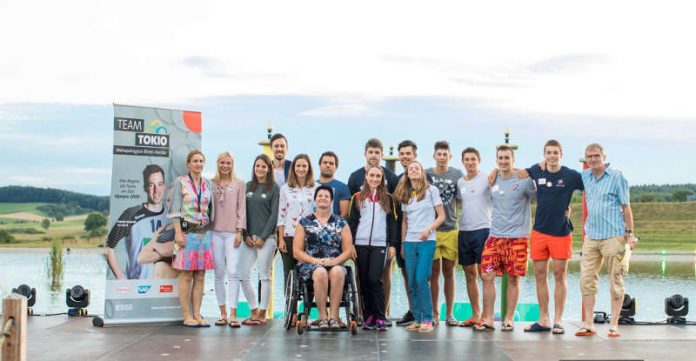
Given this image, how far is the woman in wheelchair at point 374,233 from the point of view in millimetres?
6781

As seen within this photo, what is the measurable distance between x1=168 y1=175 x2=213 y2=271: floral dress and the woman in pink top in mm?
73

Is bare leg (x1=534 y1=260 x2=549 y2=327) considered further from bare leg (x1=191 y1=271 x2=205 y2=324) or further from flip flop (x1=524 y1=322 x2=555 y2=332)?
bare leg (x1=191 y1=271 x2=205 y2=324)

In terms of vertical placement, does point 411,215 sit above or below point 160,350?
above

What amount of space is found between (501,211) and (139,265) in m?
3.40

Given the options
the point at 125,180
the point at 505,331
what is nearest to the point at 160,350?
the point at 125,180

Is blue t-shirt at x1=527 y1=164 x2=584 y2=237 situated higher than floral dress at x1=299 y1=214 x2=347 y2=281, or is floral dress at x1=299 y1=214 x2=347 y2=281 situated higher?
blue t-shirt at x1=527 y1=164 x2=584 y2=237

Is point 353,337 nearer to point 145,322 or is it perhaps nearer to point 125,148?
point 145,322

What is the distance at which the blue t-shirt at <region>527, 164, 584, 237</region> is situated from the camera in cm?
665

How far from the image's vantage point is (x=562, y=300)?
22.6ft

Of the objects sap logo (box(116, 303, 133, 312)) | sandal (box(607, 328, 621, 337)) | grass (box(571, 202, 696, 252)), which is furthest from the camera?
grass (box(571, 202, 696, 252))

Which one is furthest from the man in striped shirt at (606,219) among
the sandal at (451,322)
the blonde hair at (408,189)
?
the blonde hair at (408,189)

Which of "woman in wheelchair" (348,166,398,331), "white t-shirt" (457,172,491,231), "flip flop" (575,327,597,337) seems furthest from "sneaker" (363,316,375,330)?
"flip flop" (575,327,597,337)

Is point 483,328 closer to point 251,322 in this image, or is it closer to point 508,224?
point 508,224

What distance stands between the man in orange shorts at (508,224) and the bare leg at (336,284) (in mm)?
1260
